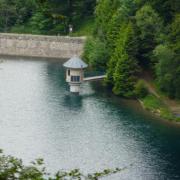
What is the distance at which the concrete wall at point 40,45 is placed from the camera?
10381 cm

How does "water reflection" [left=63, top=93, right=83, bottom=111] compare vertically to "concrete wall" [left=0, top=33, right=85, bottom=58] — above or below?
below

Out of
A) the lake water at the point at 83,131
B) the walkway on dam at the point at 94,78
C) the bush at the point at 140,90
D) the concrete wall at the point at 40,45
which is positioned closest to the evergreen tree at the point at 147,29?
the bush at the point at 140,90

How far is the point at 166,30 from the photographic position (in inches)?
3275

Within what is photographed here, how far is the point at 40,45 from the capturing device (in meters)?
105

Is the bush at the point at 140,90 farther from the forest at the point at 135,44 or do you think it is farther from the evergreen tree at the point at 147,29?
the evergreen tree at the point at 147,29

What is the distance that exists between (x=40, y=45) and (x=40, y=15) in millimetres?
4517

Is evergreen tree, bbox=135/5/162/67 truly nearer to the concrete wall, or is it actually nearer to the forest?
the forest

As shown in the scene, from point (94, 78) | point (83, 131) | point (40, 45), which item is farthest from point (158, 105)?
point (40, 45)

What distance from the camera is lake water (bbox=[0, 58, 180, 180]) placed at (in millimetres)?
59875

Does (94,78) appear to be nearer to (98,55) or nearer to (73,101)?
(98,55)

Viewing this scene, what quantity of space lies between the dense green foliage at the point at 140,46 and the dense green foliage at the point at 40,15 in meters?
14.3

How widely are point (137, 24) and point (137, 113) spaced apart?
518 inches

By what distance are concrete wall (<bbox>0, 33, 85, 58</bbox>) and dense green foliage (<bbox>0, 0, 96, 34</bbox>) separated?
2.65 metres

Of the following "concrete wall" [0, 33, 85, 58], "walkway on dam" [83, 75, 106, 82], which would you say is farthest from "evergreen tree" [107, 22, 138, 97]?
"concrete wall" [0, 33, 85, 58]
